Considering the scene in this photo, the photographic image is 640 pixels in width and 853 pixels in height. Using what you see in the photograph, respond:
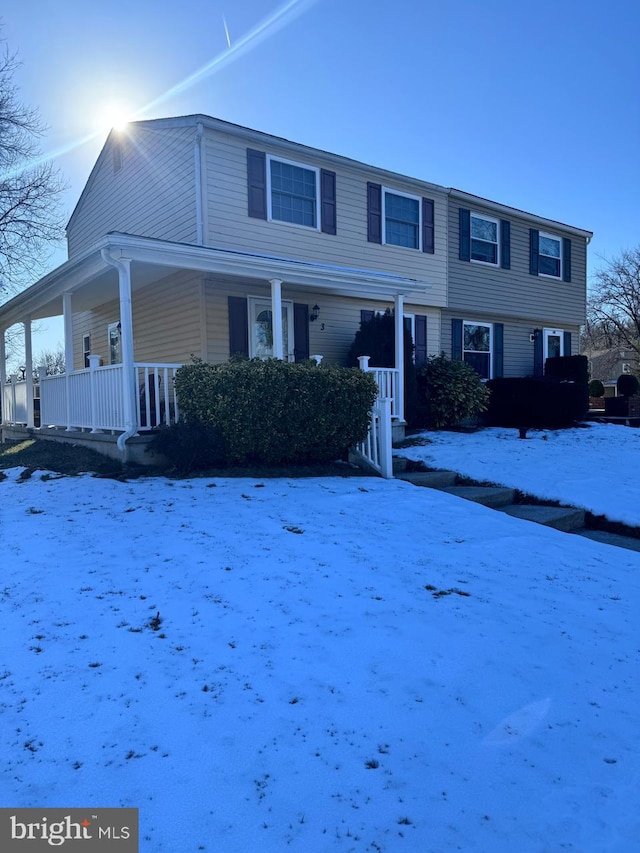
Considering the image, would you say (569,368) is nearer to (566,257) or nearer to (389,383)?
(566,257)

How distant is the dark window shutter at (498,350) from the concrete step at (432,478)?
8145 mm

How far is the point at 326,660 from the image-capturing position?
2.87 metres

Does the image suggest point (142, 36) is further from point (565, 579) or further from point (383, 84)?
point (565, 579)

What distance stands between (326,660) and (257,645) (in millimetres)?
377

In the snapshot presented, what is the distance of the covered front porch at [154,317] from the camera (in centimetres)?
760

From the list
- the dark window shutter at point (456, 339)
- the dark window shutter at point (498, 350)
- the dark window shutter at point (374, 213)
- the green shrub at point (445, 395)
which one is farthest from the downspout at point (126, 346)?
the dark window shutter at point (498, 350)

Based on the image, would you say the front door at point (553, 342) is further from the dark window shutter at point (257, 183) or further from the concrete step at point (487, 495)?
the concrete step at point (487, 495)

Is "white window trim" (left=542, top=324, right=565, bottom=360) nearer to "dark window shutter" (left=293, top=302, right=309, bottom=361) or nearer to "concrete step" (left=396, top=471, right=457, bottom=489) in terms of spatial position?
"dark window shutter" (left=293, top=302, right=309, bottom=361)

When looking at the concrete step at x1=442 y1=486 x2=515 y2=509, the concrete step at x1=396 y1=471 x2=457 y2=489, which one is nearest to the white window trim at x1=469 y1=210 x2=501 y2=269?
the concrete step at x1=396 y1=471 x2=457 y2=489

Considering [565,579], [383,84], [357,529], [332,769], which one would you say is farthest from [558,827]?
[383,84]

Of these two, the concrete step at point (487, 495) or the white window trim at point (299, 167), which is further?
the white window trim at point (299, 167)

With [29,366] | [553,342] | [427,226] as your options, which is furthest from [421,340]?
[29,366]

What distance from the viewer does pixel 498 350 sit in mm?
15070

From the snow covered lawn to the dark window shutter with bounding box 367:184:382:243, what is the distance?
4408 mm
